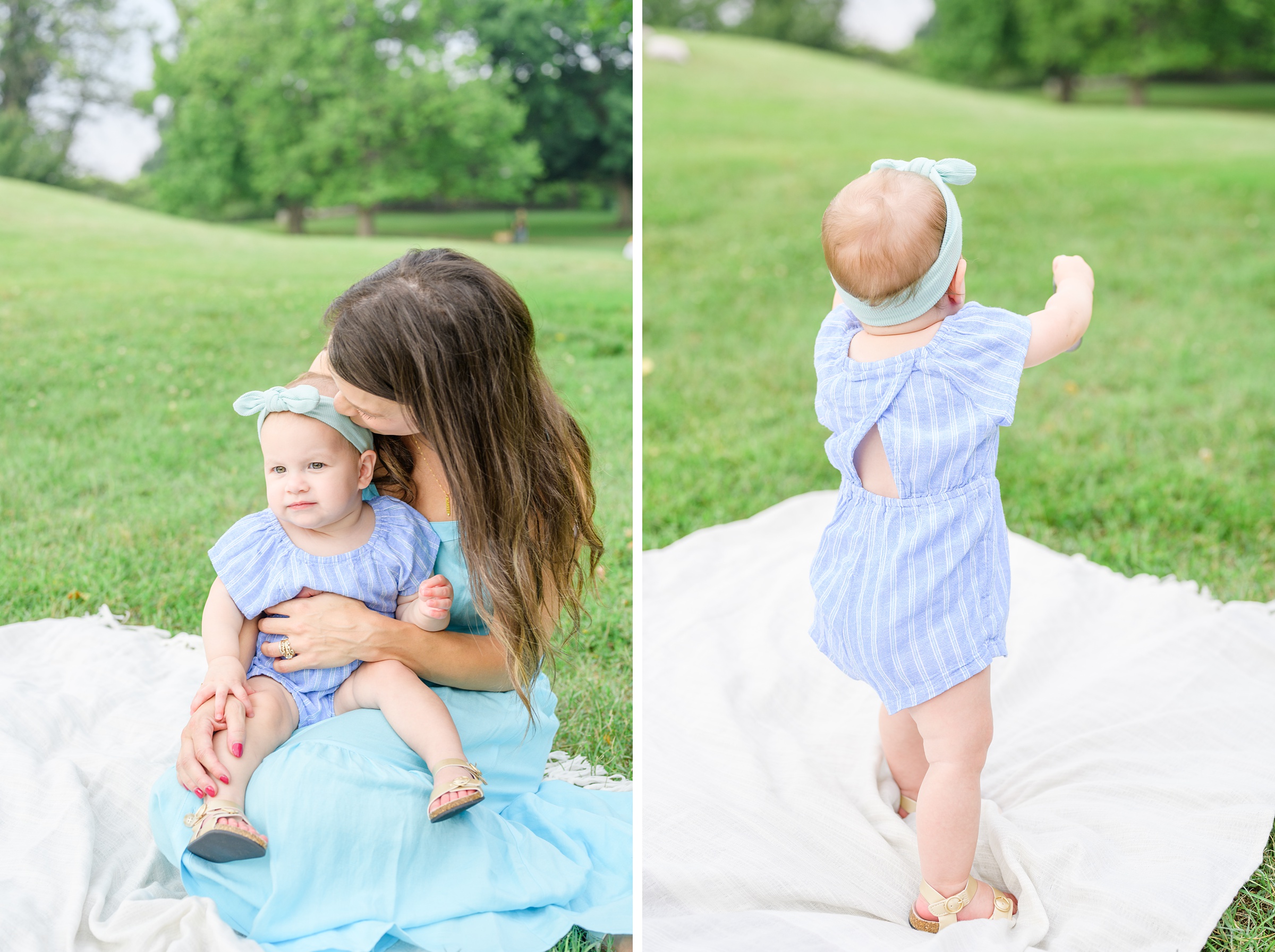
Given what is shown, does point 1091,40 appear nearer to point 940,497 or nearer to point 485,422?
point 940,497

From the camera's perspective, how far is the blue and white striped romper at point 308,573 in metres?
2.20

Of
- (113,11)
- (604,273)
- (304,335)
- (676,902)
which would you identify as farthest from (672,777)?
(113,11)

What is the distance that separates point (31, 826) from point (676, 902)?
1295mm

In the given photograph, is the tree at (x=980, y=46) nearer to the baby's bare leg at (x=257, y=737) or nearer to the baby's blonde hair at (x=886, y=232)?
the baby's blonde hair at (x=886, y=232)

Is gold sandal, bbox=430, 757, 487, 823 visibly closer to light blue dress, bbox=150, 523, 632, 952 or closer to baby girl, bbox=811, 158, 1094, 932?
light blue dress, bbox=150, 523, 632, 952

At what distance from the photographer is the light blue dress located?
1.99m

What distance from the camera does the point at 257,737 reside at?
6.86 ft

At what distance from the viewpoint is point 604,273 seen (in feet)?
28.8

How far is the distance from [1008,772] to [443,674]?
1.32m

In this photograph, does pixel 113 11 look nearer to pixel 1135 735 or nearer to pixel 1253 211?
pixel 1253 211

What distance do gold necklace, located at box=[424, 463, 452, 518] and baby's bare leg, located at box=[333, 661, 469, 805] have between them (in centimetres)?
34

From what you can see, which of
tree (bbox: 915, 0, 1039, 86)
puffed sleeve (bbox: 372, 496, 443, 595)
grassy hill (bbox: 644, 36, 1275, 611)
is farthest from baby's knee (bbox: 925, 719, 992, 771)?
tree (bbox: 915, 0, 1039, 86)

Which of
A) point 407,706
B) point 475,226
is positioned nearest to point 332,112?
point 475,226

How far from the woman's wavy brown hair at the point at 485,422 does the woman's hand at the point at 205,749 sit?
497mm
